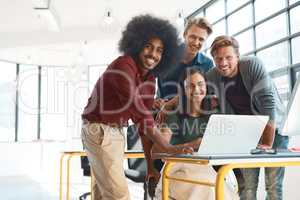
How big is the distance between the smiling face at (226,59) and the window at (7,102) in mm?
7337

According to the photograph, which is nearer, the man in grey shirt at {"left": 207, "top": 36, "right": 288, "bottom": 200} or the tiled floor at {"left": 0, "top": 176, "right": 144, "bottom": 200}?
the man in grey shirt at {"left": 207, "top": 36, "right": 288, "bottom": 200}

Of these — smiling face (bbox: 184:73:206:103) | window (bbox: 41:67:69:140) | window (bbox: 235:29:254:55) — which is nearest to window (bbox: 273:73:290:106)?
window (bbox: 235:29:254:55)

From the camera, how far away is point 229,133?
1.62 m

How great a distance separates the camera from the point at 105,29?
7180mm

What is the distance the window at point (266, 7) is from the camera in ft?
14.6

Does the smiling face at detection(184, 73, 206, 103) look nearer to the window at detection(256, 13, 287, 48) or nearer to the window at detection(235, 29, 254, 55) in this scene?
the window at detection(256, 13, 287, 48)

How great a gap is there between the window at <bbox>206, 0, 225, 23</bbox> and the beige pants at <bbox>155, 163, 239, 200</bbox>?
4.17m

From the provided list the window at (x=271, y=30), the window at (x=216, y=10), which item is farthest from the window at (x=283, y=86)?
the window at (x=216, y=10)

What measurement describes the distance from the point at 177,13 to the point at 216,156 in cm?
458

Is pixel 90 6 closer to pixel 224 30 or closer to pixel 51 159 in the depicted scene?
pixel 224 30

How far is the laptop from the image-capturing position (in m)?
1.59

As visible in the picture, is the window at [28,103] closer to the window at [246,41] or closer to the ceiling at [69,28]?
the ceiling at [69,28]

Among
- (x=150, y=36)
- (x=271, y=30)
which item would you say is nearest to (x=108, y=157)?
(x=150, y=36)

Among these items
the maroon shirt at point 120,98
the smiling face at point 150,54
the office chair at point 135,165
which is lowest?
the office chair at point 135,165
